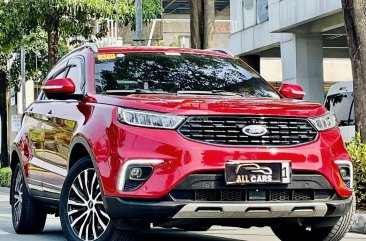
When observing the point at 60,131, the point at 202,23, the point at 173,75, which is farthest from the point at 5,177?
the point at 173,75

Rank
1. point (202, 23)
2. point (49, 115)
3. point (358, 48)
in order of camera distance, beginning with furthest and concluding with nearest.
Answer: point (202, 23) → point (358, 48) → point (49, 115)

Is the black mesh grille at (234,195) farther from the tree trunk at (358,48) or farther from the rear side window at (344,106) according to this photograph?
the rear side window at (344,106)

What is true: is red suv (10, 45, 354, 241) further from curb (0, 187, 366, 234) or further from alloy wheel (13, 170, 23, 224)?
curb (0, 187, 366, 234)

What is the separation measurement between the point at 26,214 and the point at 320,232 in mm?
3360

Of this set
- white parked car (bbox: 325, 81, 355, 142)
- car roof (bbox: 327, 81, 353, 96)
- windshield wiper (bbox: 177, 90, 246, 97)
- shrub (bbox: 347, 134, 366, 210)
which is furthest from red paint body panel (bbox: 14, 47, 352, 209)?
car roof (bbox: 327, 81, 353, 96)

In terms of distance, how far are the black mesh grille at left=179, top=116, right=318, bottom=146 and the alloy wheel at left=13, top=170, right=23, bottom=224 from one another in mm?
3674

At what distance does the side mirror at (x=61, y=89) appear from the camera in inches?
316

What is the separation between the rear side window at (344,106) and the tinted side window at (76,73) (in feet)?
57.9

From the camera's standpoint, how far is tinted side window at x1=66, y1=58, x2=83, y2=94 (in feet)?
27.7

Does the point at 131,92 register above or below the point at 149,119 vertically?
above

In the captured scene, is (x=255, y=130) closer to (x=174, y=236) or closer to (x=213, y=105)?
(x=213, y=105)

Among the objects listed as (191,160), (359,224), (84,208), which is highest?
(191,160)

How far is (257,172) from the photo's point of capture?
22.7 feet

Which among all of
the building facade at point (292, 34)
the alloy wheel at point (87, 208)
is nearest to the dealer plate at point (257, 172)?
the alloy wheel at point (87, 208)
